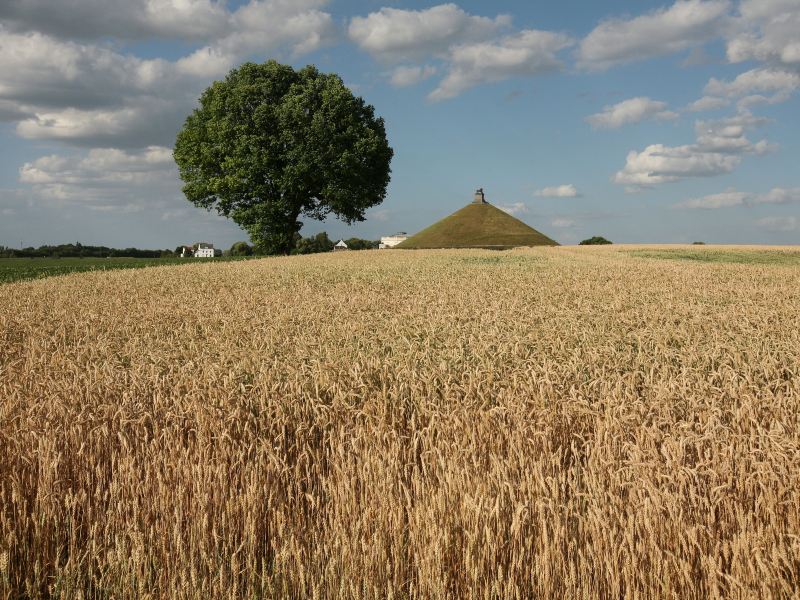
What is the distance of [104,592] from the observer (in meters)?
3.77

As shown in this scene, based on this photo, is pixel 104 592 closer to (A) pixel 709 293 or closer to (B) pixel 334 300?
(B) pixel 334 300

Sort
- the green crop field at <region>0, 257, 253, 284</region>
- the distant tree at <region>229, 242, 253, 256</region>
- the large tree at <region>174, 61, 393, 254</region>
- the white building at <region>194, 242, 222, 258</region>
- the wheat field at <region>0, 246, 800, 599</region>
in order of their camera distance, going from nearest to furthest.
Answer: the wheat field at <region>0, 246, 800, 599</region>
the green crop field at <region>0, 257, 253, 284</region>
the large tree at <region>174, 61, 393, 254</region>
the distant tree at <region>229, 242, 253, 256</region>
the white building at <region>194, 242, 222, 258</region>

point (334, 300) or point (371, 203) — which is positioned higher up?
point (371, 203)

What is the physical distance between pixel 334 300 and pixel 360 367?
27.8 ft

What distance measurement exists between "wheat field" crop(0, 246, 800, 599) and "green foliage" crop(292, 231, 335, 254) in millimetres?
88932

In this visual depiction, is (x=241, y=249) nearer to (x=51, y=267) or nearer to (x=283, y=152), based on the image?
(x=283, y=152)

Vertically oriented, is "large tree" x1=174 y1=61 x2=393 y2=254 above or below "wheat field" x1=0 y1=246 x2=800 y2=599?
above

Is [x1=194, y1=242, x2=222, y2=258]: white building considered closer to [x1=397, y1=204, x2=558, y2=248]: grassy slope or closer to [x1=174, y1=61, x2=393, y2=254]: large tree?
[x1=397, y1=204, x2=558, y2=248]: grassy slope

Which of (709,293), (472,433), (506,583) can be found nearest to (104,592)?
(506,583)

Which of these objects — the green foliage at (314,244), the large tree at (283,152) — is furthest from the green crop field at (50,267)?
the green foliage at (314,244)

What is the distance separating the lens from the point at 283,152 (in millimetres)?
50062

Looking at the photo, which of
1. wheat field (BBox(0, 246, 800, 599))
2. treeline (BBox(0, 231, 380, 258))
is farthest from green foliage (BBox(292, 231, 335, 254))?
wheat field (BBox(0, 246, 800, 599))

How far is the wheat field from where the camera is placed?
12.3 feet

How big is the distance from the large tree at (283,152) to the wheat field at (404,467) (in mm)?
40652
